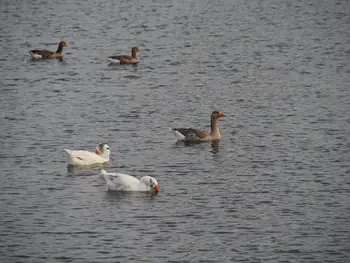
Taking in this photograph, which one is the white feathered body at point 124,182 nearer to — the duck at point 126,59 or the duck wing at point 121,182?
the duck wing at point 121,182

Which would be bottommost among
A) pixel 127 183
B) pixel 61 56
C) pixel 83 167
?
pixel 127 183

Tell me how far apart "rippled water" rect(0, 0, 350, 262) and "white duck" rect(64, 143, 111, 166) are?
0.28 m

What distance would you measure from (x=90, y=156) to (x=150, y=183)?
318 cm

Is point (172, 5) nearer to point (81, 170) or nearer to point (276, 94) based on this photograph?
point (276, 94)

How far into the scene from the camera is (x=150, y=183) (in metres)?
23.8

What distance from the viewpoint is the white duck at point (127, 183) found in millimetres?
23928

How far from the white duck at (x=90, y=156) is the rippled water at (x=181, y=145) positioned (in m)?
0.28

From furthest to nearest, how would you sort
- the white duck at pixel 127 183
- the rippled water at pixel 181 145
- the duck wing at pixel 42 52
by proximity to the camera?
the duck wing at pixel 42 52 < the white duck at pixel 127 183 < the rippled water at pixel 181 145

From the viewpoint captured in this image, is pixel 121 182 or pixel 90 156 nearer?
pixel 121 182

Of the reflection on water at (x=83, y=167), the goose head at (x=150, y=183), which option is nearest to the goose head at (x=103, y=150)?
the reflection on water at (x=83, y=167)

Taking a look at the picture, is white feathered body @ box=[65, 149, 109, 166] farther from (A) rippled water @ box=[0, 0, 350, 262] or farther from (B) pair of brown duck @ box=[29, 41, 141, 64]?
(B) pair of brown duck @ box=[29, 41, 141, 64]

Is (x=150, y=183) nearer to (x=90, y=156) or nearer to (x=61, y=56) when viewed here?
(x=90, y=156)

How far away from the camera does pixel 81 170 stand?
2627cm

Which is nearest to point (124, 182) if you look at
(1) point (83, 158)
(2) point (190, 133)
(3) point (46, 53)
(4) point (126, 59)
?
(1) point (83, 158)
